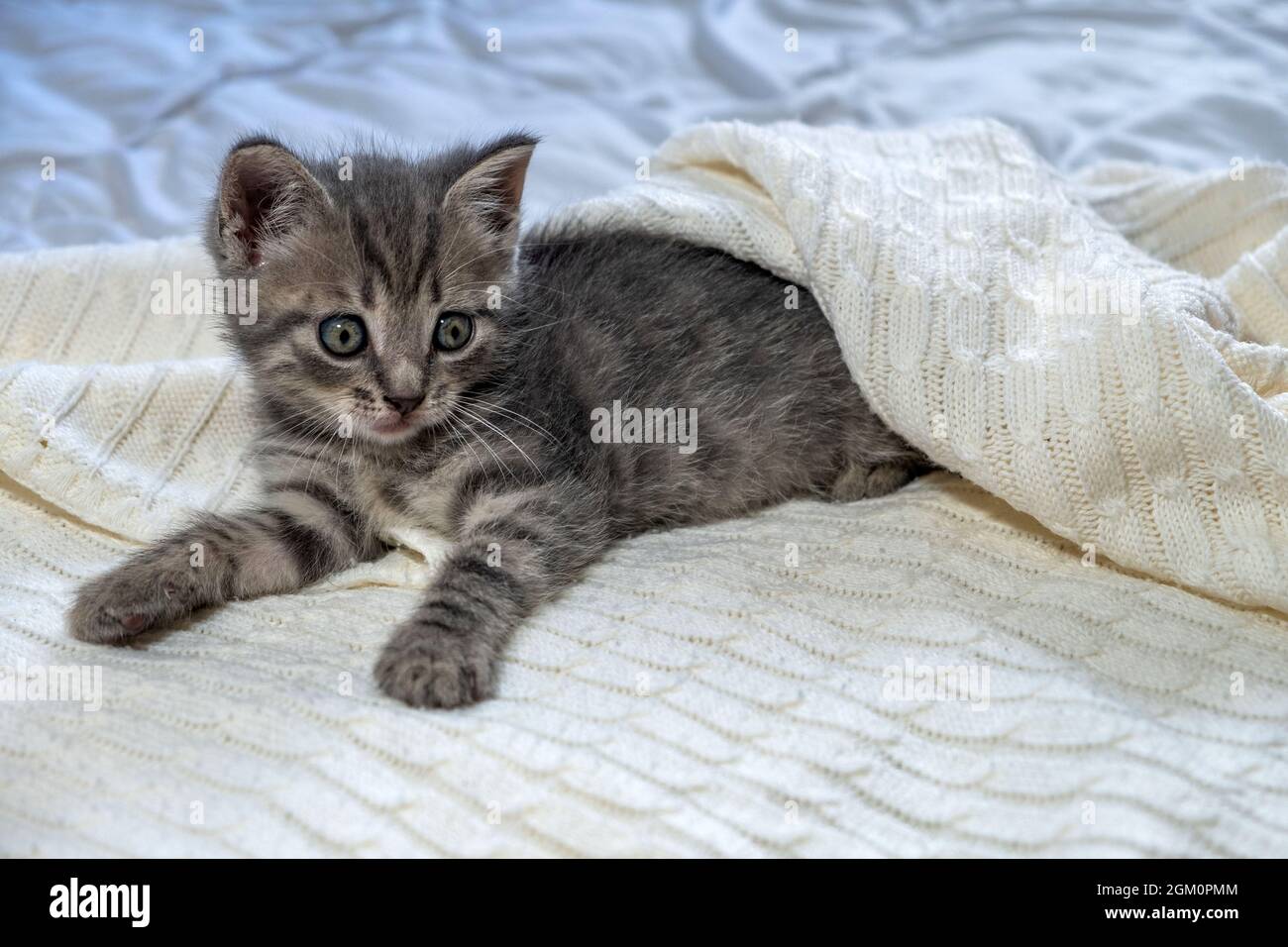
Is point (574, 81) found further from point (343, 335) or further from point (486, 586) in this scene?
point (486, 586)

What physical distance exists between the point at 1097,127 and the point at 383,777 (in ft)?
8.11

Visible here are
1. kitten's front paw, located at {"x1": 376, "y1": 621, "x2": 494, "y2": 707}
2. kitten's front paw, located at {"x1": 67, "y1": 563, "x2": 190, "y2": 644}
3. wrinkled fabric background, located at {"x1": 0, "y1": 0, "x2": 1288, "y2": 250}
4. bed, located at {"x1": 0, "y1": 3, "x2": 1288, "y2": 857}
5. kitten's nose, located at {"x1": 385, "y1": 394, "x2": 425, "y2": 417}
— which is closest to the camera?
bed, located at {"x1": 0, "y1": 3, "x2": 1288, "y2": 857}

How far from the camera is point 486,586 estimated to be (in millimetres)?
1665

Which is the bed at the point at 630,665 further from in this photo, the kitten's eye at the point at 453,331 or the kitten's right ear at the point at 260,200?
the kitten's right ear at the point at 260,200

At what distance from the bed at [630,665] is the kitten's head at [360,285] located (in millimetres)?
272

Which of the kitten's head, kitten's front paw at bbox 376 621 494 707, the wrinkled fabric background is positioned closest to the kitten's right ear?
the kitten's head

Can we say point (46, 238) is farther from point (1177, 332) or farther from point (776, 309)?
point (1177, 332)

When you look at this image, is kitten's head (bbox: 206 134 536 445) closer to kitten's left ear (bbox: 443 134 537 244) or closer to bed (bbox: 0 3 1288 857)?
kitten's left ear (bbox: 443 134 537 244)

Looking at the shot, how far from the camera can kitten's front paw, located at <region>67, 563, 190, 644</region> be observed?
64.1 inches

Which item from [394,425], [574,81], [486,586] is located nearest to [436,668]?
[486,586]

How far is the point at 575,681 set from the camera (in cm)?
153

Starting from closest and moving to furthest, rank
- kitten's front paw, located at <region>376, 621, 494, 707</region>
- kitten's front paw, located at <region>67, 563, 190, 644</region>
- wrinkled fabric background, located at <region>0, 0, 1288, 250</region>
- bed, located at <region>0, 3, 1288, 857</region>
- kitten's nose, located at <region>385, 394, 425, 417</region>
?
bed, located at <region>0, 3, 1288, 857</region> < kitten's front paw, located at <region>376, 621, 494, 707</region> < kitten's front paw, located at <region>67, 563, 190, 644</region> < kitten's nose, located at <region>385, 394, 425, 417</region> < wrinkled fabric background, located at <region>0, 0, 1288, 250</region>

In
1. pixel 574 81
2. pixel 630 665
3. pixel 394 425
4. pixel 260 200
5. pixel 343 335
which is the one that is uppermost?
pixel 574 81

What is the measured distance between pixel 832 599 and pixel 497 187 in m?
0.87
